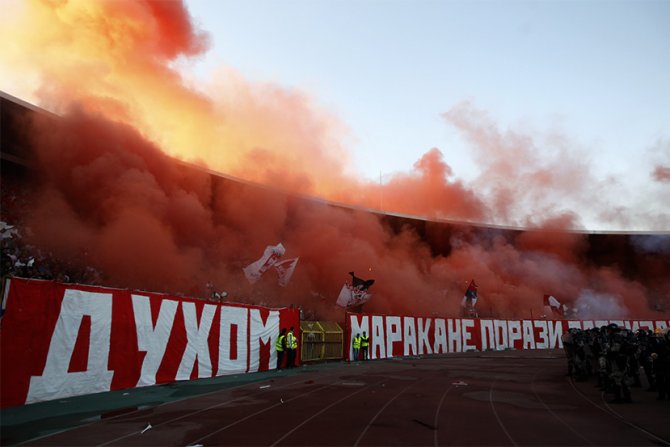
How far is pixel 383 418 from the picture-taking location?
8547 mm

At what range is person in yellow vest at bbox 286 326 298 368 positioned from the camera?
18.2m

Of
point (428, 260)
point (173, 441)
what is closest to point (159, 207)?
point (173, 441)

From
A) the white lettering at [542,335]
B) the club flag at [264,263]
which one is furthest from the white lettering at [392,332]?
the white lettering at [542,335]

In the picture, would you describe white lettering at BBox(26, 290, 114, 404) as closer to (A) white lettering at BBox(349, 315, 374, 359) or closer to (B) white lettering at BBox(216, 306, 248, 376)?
(B) white lettering at BBox(216, 306, 248, 376)

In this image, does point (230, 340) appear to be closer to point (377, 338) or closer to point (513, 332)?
point (377, 338)

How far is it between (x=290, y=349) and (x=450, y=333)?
14978 mm

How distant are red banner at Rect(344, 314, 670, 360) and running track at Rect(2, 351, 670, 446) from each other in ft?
33.7

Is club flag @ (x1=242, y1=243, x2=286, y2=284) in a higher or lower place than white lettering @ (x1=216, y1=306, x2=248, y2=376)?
higher

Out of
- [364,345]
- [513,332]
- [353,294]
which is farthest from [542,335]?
[364,345]

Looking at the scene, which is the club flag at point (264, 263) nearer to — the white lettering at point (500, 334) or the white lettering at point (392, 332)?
the white lettering at point (392, 332)

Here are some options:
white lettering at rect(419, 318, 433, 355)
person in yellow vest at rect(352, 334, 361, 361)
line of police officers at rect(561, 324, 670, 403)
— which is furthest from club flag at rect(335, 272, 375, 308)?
line of police officers at rect(561, 324, 670, 403)

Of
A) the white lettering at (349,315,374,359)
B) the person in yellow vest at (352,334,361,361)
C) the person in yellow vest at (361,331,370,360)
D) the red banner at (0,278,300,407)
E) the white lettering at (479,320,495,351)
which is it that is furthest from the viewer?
the white lettering at (479,320,495,351)

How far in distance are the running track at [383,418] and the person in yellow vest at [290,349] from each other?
4.15 metres

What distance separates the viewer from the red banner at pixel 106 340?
28.5 ft
